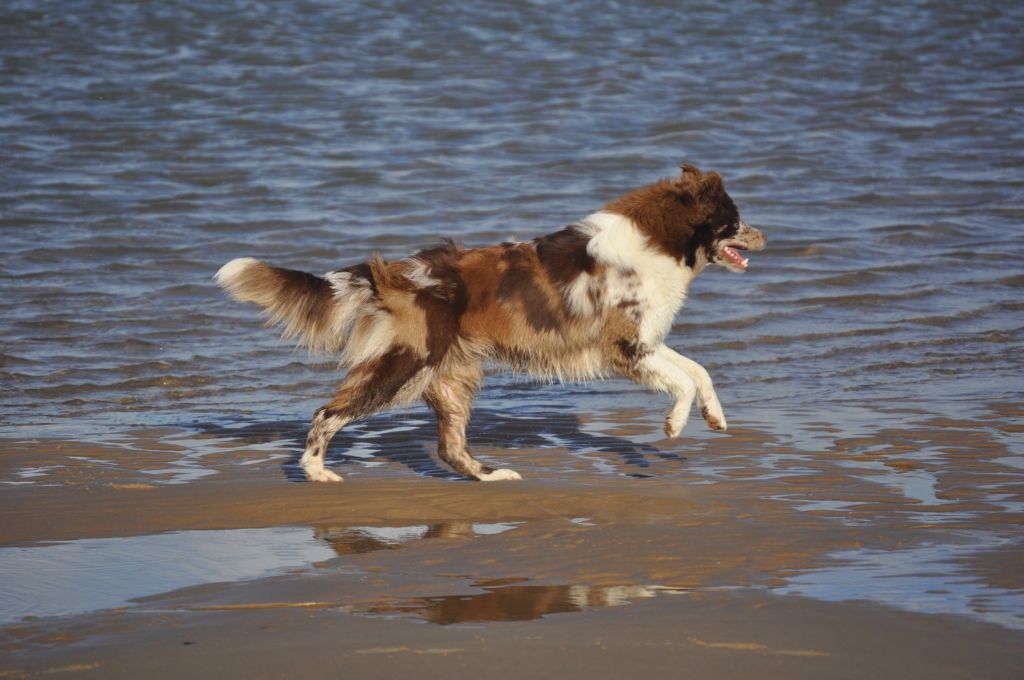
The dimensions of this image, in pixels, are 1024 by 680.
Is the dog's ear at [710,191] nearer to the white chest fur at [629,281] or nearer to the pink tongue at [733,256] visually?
the pink tongue at [733,256]

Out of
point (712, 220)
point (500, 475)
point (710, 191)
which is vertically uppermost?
point (710, 191)

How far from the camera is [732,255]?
7492mm

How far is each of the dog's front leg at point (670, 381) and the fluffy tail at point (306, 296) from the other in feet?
4.62

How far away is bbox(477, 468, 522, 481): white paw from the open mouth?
1661 mm

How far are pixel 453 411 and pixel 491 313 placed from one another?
1.97ft

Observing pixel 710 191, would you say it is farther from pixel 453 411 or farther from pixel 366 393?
pixel 366 393

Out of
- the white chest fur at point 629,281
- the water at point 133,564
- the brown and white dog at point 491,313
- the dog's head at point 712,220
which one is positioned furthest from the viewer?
the dog's head at point 712,220

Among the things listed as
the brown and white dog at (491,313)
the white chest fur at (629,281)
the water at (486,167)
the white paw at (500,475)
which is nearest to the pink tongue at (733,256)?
the brown and white dog at (491,313)

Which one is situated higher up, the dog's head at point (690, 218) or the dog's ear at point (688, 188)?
the dog's ear at point (688, 188)

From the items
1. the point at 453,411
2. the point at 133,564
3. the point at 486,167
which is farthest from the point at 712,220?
the point at 486,167

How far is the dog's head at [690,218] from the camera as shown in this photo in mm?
7184

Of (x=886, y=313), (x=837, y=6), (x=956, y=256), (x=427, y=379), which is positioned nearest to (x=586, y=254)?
(x=427, y=379)

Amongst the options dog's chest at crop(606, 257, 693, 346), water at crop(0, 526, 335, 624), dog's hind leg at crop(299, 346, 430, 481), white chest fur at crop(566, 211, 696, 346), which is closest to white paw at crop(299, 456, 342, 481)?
dog's hind leg at crop(299, 346, 430, 481)

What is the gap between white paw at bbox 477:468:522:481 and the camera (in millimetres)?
6836
